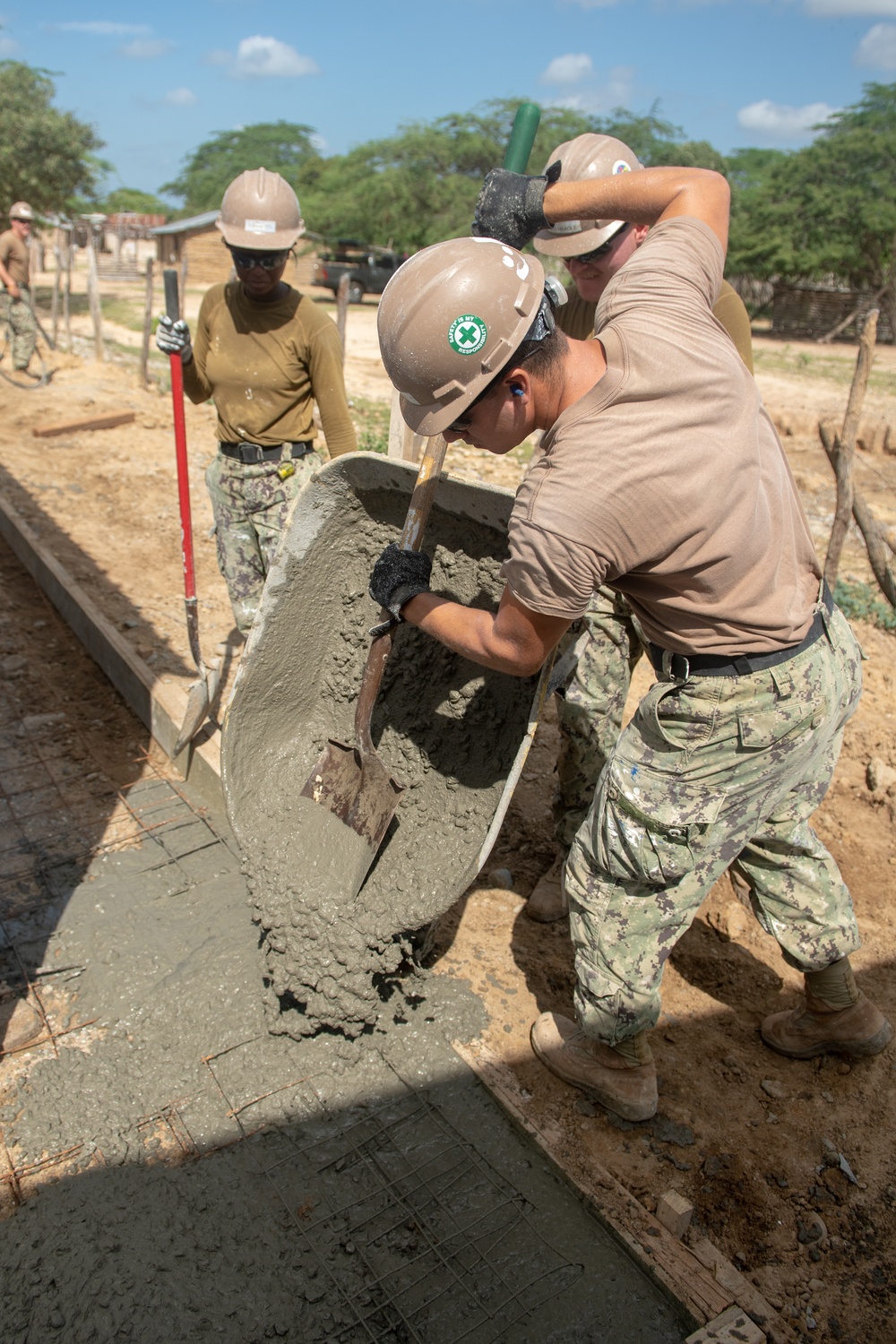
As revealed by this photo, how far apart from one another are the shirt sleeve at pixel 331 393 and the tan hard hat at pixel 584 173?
100 cm

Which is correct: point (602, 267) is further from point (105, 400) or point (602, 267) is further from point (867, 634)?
point (105, 400)

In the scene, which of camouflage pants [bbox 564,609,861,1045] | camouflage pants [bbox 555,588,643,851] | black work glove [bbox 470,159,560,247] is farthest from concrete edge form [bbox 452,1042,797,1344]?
black work glove [bbox 470,159,560,247]

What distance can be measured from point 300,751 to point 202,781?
691mm

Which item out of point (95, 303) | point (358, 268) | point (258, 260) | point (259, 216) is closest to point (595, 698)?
point (258, 260)

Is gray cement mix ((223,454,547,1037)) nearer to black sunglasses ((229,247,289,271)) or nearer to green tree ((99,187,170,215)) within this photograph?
black sunglasses ((229,247,289,271))

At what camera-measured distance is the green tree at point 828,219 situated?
2273 cm

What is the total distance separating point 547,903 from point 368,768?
0.82m

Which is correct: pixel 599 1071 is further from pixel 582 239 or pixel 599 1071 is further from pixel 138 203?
pixel 138 203

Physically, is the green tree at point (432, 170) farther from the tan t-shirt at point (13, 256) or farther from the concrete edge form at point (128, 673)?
the concrete edge form at point (128, 673)

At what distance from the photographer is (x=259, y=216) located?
3.16 m

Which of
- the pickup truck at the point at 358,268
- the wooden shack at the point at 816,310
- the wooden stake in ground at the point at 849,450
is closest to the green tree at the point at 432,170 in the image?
the pickup truck at the point at 358,268

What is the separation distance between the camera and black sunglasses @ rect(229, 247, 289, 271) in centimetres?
317

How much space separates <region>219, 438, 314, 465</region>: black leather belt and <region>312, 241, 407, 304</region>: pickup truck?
2030cm

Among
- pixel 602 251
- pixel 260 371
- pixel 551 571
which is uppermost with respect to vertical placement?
pixel 602 251
